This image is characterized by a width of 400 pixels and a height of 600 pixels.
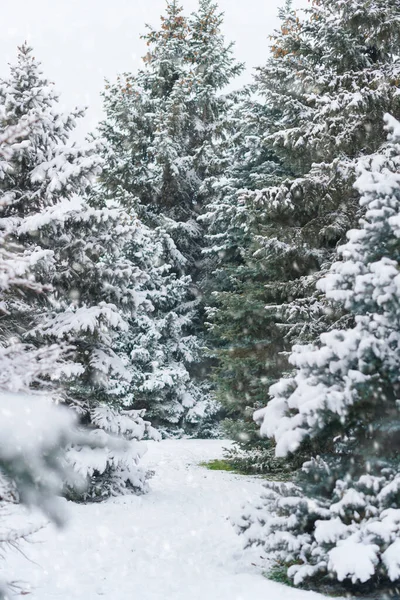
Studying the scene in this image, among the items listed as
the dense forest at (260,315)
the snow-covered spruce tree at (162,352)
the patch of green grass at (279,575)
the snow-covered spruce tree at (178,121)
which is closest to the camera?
the dense forest at (260,315)

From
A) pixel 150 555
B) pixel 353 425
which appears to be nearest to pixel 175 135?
pixel 150 555

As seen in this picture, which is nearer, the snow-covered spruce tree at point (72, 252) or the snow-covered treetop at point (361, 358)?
the snow-covered treetop at point (361, 358)

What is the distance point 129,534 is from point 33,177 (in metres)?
6.42

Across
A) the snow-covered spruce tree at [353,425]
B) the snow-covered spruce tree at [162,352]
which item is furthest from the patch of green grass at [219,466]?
the snow-covered spruce tree at [353,425]

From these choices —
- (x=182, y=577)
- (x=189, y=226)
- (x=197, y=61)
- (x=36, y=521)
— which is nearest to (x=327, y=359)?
(x=182, y=577)

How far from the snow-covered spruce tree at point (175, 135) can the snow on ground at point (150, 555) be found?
12761 millimetres

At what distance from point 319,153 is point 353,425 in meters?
6.83

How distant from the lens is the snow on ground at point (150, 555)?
5.98 m

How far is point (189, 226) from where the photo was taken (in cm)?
2441

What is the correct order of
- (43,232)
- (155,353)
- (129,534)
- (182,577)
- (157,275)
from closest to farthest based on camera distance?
(182,577)
(129,534)
(43,232)
(155,353)
(157,275)

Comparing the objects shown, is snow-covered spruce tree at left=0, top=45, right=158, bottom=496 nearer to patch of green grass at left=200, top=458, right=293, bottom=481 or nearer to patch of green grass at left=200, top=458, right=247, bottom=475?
patch of green grass at left=200, top=458, right=293, bottom=481

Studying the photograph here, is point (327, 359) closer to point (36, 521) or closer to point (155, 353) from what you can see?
point (36, 521)

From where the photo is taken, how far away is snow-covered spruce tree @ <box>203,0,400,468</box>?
32.4 ft

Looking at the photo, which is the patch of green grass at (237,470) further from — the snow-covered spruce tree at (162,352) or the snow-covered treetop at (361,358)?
the snow-covered treetop at (361,358)
